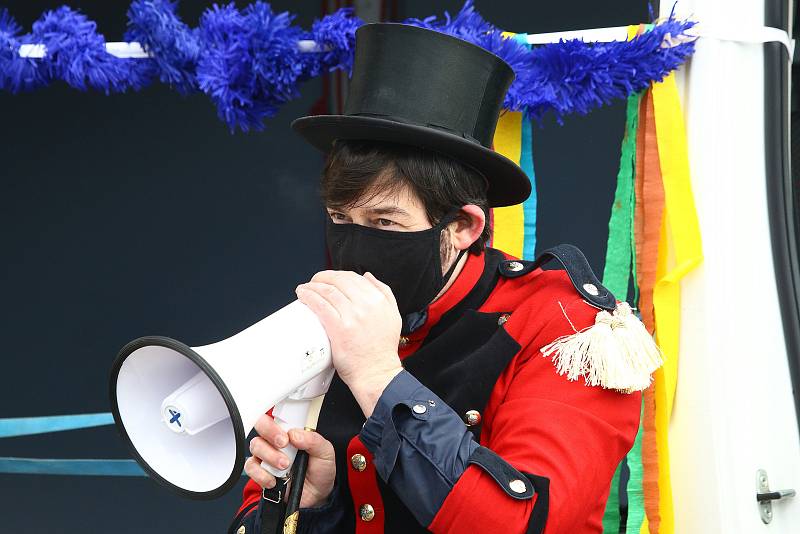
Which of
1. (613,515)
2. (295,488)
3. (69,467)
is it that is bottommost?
(69,467)

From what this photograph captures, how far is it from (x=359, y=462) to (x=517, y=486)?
439 millimetres

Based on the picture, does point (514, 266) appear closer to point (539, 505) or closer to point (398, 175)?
point (398, 175)

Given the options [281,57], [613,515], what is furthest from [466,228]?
[613,515]

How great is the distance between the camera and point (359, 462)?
1991 millimetres

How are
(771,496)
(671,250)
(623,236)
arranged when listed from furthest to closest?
(623,236)
(671,250)
(771,496)

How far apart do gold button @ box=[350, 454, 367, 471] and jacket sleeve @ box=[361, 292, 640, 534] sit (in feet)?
0.72

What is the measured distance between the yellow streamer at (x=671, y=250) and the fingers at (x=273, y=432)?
1131mm

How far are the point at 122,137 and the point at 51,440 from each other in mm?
1320

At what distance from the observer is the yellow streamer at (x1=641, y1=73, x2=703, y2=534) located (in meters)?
2.51

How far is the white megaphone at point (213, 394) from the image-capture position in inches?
65.6

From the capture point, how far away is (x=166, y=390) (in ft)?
6.01

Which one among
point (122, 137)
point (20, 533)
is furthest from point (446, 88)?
point (20, 533)

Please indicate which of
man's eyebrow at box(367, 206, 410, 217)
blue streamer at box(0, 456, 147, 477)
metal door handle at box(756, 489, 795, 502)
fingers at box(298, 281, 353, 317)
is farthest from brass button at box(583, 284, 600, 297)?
blue streamer at box(0, 456, 147, 477)

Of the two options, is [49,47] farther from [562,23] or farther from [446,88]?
[562,23]
